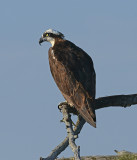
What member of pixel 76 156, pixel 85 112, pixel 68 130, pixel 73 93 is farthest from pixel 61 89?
pixel 76 156

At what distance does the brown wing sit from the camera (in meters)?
13.8

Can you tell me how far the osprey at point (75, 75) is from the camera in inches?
540

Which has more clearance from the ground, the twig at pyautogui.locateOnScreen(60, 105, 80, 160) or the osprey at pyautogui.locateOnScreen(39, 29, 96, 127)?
the osprey at pyautogui.locateOnScreen(39, 29, 96, 127)

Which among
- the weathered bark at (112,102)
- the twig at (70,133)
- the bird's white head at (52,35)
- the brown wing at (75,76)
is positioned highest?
the bird's white head at (52,35)

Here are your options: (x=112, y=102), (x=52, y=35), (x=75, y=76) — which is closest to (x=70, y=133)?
(x=112, y=102)

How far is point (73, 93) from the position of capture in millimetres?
14320

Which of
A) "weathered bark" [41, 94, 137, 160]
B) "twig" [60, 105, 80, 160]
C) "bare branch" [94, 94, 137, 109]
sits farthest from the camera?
"bare branch" [94, 94, 137, 109]

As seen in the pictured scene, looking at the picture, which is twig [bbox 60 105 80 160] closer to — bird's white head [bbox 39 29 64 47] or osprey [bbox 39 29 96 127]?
osprey [bbox 39 29 96 127]

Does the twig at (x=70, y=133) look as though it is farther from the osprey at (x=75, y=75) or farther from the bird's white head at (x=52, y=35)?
the bird's white head at (x=52, y=35)

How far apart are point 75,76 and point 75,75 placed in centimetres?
4

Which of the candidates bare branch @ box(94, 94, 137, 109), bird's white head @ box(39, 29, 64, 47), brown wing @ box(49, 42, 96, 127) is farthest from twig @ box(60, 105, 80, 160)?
bird's white head @ box(39, 29, 64, 47)

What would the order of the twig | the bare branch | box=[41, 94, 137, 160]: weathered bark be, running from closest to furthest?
the twig < box=[41, 94, 137, 160]: weathered bark < the bare branch

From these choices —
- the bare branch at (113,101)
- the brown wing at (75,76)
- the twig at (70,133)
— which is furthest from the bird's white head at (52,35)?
the twig at (70,133)

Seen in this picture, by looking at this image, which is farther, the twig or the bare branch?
the bare branch
